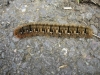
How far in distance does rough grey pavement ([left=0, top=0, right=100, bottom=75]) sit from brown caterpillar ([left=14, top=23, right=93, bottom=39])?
0.09 meters

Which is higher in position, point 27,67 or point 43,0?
point 43,0

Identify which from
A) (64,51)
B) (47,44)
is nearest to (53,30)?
(47,44)

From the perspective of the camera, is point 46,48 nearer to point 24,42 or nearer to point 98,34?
point 24,42

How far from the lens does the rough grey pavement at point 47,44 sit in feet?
13.2

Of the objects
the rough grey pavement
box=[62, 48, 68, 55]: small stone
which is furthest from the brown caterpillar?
box=[62, 48, 68, 55]: small stone

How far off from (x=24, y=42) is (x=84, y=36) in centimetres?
112

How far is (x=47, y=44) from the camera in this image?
4.32 m

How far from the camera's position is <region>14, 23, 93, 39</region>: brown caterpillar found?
13.9 feet

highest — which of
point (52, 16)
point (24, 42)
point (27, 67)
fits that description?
point (52, 16)

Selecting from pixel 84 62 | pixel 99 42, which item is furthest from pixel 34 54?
pixel 99 42

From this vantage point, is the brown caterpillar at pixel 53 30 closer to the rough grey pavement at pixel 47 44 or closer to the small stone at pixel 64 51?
the rough grey pavement at pixel 47 44

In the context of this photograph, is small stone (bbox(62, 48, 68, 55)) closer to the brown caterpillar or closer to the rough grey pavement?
the rough grey pavement

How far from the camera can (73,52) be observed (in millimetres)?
4207

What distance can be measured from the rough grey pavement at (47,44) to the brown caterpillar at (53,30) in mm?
88
